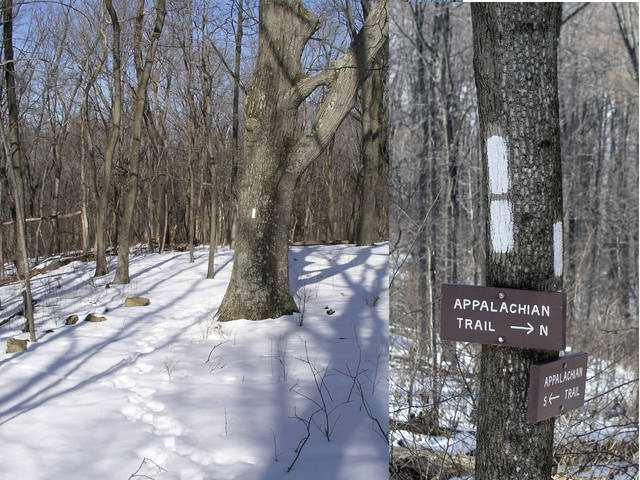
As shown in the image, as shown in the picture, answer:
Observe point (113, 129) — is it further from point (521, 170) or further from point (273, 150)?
point (521, 170)

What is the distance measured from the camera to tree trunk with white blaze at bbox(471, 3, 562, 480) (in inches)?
87.3

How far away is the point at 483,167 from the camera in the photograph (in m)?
2.32

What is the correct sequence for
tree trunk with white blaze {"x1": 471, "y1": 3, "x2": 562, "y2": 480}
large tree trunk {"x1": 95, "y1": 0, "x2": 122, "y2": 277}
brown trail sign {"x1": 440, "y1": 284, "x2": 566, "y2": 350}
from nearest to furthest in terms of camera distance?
brown trail sign {"x1": 440, "y1": 284, "x2": 566, "y2": 350} < tree trunk with white blaze {"x1": 471, "y1": 3, "x2": 562, "y2": 480} < large tree trunk {"x1": 95, "y1": 0, "x2": 122, "y2": 277}

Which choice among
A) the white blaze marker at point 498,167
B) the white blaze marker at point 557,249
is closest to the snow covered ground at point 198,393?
the white blaze marker at point 557,249

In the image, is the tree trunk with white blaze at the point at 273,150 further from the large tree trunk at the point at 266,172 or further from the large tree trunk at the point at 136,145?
the large tree trunk at the point at 136,145

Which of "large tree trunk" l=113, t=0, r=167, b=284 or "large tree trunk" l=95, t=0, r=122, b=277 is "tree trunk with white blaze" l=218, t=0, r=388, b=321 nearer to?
"large tree trunk" l=113, t=0, r=167, b=284

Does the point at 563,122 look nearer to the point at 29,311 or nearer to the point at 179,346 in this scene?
the point at 179,346

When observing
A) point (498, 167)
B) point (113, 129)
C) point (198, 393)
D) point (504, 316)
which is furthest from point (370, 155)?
point (504, 316)

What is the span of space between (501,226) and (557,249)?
0.73 feet

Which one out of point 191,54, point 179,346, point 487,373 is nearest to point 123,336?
point 179,346

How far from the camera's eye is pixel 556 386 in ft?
7.07

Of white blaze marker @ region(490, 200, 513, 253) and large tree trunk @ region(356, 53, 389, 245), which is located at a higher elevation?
large tree trunk @ region(356, 53, 389, 245)

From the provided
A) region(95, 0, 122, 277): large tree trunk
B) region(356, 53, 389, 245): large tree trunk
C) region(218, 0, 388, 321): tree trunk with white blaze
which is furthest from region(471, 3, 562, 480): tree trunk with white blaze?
region(356, 53, 389, 245): large tree trunk

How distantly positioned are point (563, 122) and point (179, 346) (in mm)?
5142
